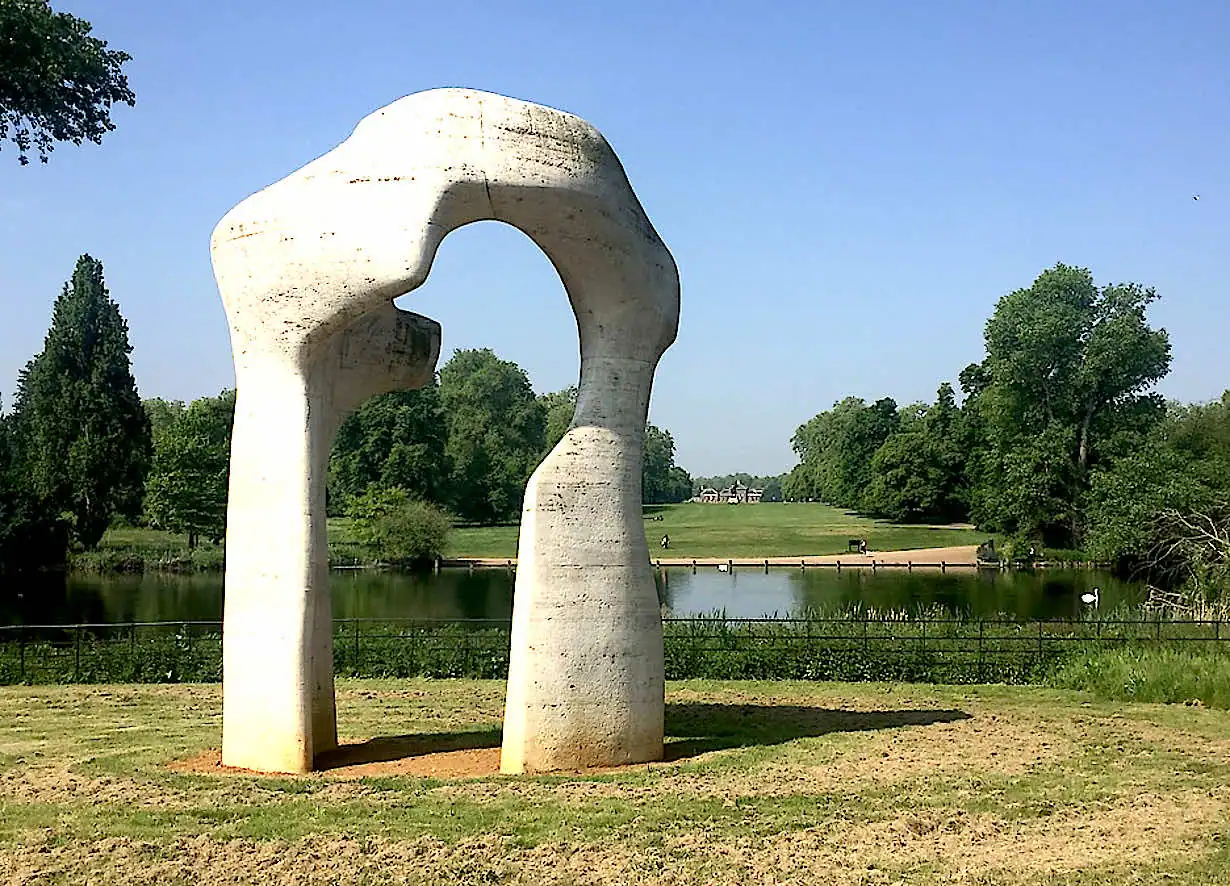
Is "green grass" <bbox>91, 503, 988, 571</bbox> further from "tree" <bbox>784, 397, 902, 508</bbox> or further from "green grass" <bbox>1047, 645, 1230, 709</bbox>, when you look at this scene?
"green grass" <bbox>1047, 645, 1230, 709</bbox>

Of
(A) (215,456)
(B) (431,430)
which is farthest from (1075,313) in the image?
(A) (215,456)

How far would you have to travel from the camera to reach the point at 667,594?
44.0 metres

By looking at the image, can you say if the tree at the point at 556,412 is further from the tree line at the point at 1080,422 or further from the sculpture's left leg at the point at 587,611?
the sculpture's left leg at the point at 587,611

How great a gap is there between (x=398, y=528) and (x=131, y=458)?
10917mm

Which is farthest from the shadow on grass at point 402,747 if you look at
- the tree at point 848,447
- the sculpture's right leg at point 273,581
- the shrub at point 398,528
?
the tree at point 848,447

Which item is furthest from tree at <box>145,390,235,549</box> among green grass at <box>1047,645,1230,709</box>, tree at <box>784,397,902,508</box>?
tree at <box>784,397,902,508</box>

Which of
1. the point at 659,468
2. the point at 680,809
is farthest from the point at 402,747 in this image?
the point at 659,468

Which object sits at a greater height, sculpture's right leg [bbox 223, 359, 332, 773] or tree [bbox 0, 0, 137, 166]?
tree [bbox 0, 0, 137, 166]

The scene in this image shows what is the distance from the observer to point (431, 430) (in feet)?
214

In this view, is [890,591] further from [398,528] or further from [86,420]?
[86,420]

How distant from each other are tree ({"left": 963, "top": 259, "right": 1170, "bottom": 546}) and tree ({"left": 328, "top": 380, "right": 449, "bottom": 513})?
93.0 feet

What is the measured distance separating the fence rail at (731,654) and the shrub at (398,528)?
31875 millimetres

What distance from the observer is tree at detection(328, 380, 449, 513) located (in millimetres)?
62188

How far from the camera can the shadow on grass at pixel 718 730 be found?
1135cm
